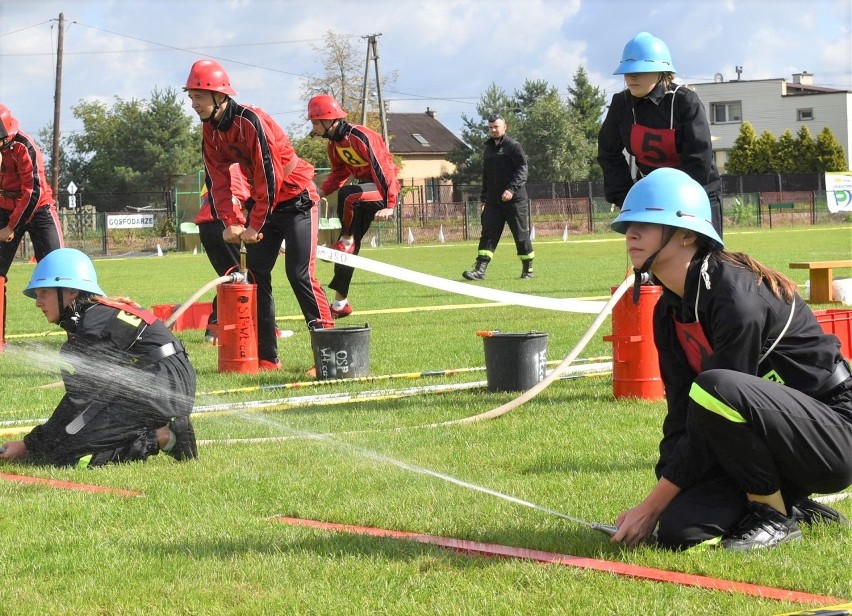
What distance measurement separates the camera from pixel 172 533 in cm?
479

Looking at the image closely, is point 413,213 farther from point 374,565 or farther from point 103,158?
point 374,565

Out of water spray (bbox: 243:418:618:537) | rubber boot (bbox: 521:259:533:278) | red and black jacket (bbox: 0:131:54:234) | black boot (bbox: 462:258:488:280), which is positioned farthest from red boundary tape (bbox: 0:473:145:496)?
rubber boot (bbox: 521:259:533:278)

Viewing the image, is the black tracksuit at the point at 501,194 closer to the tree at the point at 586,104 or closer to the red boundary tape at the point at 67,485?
the red boundary tape at the point at 67,485

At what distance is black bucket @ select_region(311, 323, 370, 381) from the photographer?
29.9 ft

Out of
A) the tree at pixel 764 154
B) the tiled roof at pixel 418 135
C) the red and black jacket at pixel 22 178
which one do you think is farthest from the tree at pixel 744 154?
the red and black jacket at pixel 22 178

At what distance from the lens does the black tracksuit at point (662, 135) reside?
753 centimetres

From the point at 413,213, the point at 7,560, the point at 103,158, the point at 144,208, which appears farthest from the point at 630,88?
the point at 103,158

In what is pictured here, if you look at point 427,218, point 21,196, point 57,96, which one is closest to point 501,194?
point 21,196

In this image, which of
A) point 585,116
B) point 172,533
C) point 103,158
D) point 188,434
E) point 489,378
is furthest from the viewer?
point 585,116

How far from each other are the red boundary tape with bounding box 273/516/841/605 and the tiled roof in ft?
293

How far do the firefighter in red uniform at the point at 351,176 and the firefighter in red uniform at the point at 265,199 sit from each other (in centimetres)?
179

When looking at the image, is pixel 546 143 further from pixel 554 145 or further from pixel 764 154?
pixel 764 154

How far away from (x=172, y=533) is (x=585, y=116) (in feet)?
264

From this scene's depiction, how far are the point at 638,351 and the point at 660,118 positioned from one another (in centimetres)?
153
